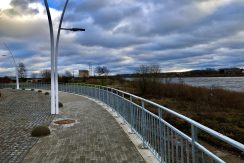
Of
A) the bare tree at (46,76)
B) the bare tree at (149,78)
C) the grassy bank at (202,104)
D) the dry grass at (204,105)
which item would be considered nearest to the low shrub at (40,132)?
the dry grass at (204,105)

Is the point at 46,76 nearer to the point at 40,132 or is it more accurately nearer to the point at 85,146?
the point at 40,132

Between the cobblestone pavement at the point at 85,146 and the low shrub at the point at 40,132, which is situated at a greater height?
the low shrub at the point at 40,132

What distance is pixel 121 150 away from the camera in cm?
592

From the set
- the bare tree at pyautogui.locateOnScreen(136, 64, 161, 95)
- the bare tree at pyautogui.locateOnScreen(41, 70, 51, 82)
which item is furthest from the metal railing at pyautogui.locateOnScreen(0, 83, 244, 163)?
the bare tree at pyautogui.locateOnScreen(41, 70, 51, 82)

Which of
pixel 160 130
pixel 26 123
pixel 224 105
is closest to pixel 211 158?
pixel 160 130

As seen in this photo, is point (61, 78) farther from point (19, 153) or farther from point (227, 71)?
point (19, 153)

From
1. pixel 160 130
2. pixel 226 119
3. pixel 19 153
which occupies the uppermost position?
pixel 160 130

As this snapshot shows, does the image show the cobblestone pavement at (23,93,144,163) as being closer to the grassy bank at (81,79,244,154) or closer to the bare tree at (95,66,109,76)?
the grassy bank at (81,79,244,154)

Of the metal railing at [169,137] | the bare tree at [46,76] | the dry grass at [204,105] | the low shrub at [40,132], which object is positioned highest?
the bare tree at [46,76]

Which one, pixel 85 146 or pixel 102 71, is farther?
pixel 102 71

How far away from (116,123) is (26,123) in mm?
3370

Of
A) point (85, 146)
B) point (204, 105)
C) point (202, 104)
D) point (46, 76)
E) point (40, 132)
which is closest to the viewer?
point (85, 146)

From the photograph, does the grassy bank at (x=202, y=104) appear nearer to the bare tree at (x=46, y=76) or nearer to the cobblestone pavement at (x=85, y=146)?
the cobblestone pavement at (x=85, y=146)

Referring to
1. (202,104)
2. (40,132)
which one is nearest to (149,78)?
(202,104)
